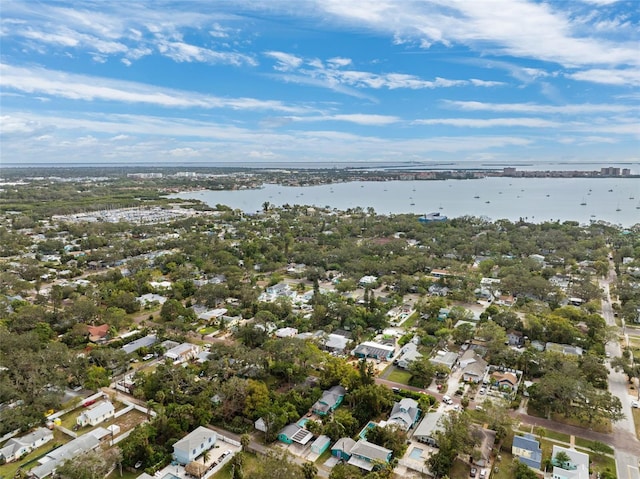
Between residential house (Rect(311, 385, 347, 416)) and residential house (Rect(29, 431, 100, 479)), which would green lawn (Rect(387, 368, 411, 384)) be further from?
residential house (Rect(29, 431, 100, 479))

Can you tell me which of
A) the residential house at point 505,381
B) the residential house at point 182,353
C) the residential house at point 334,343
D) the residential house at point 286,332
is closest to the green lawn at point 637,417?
the residential house at point 505,381

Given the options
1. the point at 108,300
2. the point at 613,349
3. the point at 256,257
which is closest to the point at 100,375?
the point at 108,300

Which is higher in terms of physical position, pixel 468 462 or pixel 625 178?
pixel 625 178

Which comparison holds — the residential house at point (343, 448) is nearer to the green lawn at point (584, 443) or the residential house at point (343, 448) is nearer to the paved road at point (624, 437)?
the green lawn at point (584, 443)

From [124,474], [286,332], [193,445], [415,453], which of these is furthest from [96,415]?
[415,453]

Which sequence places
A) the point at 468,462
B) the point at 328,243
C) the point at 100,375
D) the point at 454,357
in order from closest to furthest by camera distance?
the point at 468,462, the point at 100,375, the point at 454,357, the point at 328,243

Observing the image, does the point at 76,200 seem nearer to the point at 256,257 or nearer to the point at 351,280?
the point at 256,257

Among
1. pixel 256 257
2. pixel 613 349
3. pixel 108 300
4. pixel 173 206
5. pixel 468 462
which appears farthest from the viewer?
pixel 173 206

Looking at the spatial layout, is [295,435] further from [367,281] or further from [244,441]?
[367,281]
